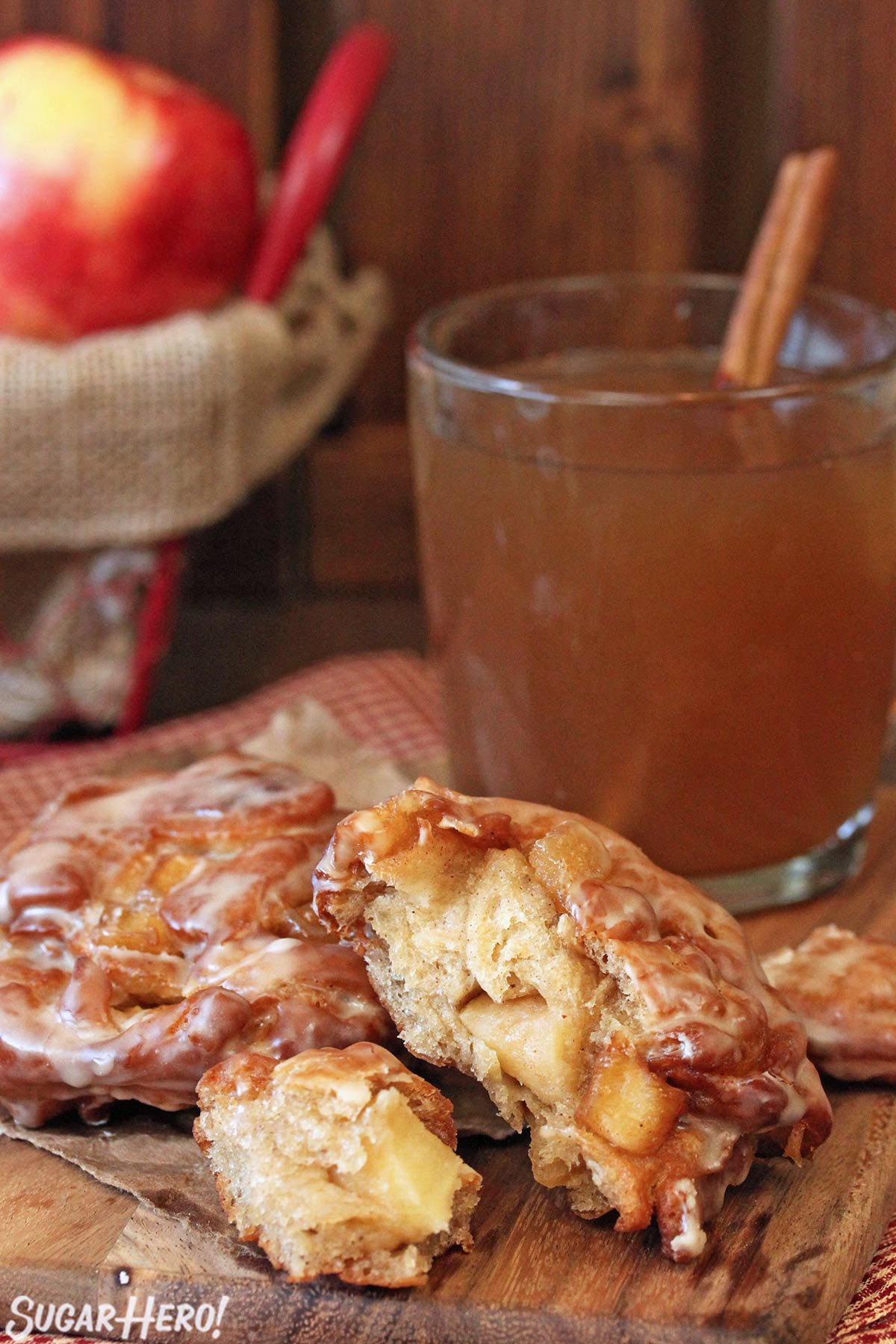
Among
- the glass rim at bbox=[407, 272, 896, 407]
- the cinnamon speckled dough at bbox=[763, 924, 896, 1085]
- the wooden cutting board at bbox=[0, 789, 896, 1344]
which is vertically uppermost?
the glass rim at bbox=[407, 272, 896, 407]

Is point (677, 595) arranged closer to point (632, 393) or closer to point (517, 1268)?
point (632, 393)

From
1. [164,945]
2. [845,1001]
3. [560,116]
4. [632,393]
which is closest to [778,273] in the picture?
[632,393]

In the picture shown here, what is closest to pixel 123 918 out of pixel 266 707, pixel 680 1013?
pixel 680 1013

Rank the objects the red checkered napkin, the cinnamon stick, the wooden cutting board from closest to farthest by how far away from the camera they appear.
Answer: the wooden cutting board
the cinnamon stick
the red checkered napkin

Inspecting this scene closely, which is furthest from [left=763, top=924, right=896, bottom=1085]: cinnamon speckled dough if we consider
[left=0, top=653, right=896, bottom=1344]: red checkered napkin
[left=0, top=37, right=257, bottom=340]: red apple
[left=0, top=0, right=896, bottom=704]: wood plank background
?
[left=0, top=0, right=896, bottom=704]: wood plank background

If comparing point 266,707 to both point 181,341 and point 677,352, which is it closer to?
point 181,341

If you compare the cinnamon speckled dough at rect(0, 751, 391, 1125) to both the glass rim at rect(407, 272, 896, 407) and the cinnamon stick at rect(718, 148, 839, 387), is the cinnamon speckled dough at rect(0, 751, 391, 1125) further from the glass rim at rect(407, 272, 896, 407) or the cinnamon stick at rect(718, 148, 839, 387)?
the cinnamon stick at rect(718, 148, 839, 387)

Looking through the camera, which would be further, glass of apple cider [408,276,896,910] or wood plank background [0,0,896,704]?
wood plank background [0,0,896,704]
